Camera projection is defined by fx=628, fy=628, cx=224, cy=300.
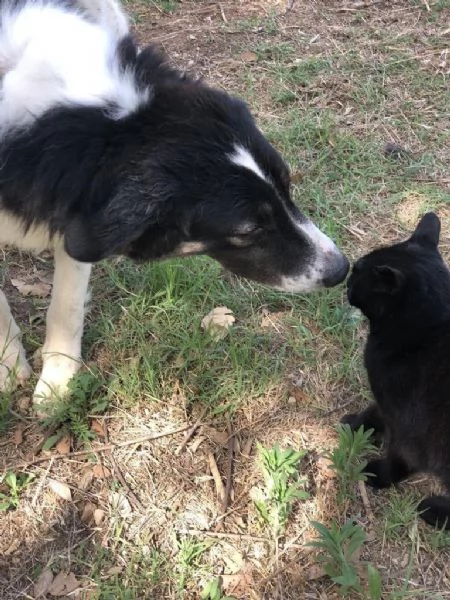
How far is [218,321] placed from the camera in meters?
3.03

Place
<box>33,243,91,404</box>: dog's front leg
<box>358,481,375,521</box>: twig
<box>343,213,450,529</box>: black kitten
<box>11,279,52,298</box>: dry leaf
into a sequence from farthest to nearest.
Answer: <box>11,279,52,298</box>: dry leaf
<box>33,243,91,404</box>: dog's front leg
<box>358,481,375,521</box>: twig
<box>343,213,450,529</box>: black kitten

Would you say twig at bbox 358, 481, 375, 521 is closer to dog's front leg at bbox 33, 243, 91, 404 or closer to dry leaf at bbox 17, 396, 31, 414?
dog's front leg at bbox 33, 243, 91, 404

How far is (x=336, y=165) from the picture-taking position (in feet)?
12.9

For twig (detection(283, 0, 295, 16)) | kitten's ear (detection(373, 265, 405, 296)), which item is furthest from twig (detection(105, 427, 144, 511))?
twig (detection(283, 0, 295, 16))

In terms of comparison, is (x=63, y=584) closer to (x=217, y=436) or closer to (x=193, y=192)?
(x=217, y=436)

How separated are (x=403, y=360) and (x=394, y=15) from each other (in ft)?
13.4

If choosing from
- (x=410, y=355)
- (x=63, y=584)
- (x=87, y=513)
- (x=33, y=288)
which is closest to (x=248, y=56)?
(x=33, y=288)

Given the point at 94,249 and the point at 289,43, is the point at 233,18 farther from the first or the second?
the point at 94,249

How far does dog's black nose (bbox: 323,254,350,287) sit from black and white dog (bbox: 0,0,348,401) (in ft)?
0.69

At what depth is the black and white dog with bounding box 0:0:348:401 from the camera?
189cm

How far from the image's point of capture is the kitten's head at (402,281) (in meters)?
2.28

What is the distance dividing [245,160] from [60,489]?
1468mm

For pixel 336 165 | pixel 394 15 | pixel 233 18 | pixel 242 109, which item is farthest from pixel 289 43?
pixel 242 109

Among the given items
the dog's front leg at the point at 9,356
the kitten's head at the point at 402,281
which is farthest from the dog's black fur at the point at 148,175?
the dog's front leg at the point at 9,356
